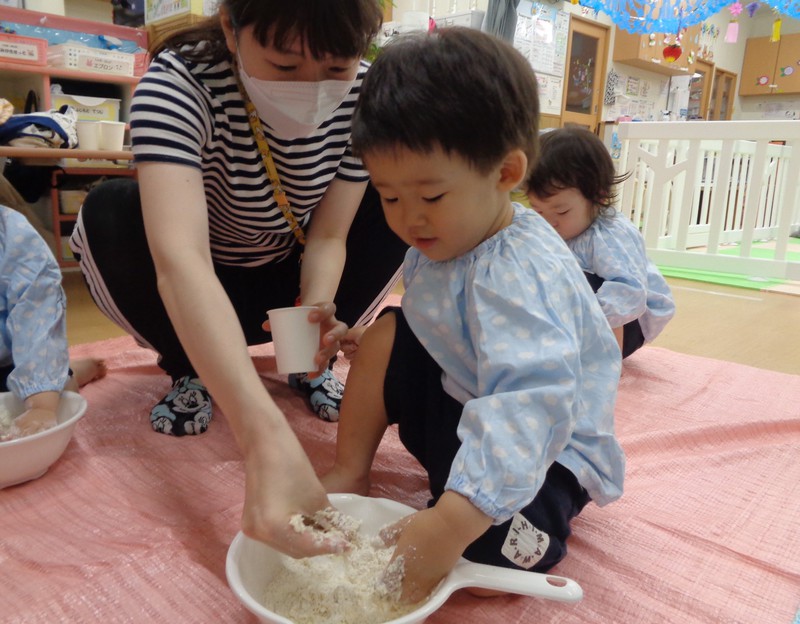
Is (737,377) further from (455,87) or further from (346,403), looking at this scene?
(455,87)

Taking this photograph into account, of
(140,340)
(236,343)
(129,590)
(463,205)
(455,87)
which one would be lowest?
(129,590)

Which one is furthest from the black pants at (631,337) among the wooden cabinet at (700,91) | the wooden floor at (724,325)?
the wooden cabinet at (700,91)

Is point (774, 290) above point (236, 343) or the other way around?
the other way around

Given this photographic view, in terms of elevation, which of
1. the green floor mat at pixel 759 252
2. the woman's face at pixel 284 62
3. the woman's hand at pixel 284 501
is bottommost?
the green floor mat at pixel 759 252

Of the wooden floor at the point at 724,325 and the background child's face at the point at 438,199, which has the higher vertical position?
the background child's face at the point at 438,199

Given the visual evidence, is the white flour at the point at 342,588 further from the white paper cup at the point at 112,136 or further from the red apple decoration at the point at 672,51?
the red apple decoration at the point at 672,51

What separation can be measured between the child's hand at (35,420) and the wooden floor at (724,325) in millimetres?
731

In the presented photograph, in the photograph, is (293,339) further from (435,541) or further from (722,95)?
(722,95)

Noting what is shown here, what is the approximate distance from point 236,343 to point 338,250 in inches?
16.1

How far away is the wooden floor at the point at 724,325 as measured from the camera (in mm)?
1675

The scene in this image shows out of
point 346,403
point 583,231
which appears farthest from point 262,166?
point 583,231

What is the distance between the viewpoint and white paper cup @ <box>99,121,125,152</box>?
2172mm

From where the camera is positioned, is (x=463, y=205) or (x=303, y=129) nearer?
(x=463, y=205)

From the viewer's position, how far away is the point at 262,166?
979mm
